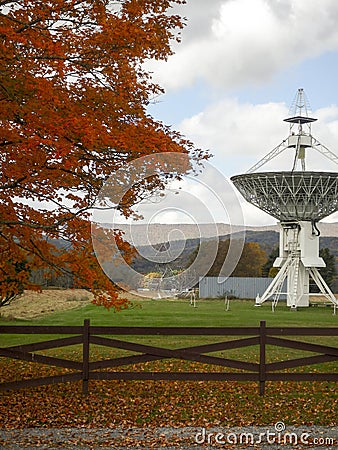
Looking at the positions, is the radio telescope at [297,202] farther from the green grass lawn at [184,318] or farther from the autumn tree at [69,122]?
the autumn tree at [69,122]

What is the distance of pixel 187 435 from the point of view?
9.16m

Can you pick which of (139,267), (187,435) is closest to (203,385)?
(139,267)

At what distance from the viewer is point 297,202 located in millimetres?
Result: 38969

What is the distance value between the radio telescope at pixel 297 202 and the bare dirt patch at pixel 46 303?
10.9 m

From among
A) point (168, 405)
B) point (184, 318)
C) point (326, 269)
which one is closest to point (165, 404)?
point (168, 405)

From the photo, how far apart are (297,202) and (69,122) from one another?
1159 inches

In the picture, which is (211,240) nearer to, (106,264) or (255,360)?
(106,264)

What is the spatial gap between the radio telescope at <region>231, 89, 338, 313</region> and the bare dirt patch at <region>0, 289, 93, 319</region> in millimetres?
10915

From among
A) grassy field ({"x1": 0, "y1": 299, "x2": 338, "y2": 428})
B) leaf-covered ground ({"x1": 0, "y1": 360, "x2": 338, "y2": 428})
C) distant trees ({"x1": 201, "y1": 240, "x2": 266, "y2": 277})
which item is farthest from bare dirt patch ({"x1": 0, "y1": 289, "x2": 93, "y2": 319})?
distant trees ({"x1": 201, "y1": 240, "x2": 266, "y2": 277})

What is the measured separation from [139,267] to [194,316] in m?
23.1

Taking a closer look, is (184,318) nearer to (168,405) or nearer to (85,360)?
(85,360)

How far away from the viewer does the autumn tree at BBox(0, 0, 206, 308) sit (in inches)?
432

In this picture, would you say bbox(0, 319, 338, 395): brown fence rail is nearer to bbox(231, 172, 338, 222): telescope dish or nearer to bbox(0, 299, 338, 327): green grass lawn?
bbox(0, 299, 338, 327): green grass lawn

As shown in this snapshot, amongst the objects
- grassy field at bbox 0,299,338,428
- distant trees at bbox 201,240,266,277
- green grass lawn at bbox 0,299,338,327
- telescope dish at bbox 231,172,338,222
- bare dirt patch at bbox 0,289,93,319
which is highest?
telescope dish at bbox 231,172,338,222
